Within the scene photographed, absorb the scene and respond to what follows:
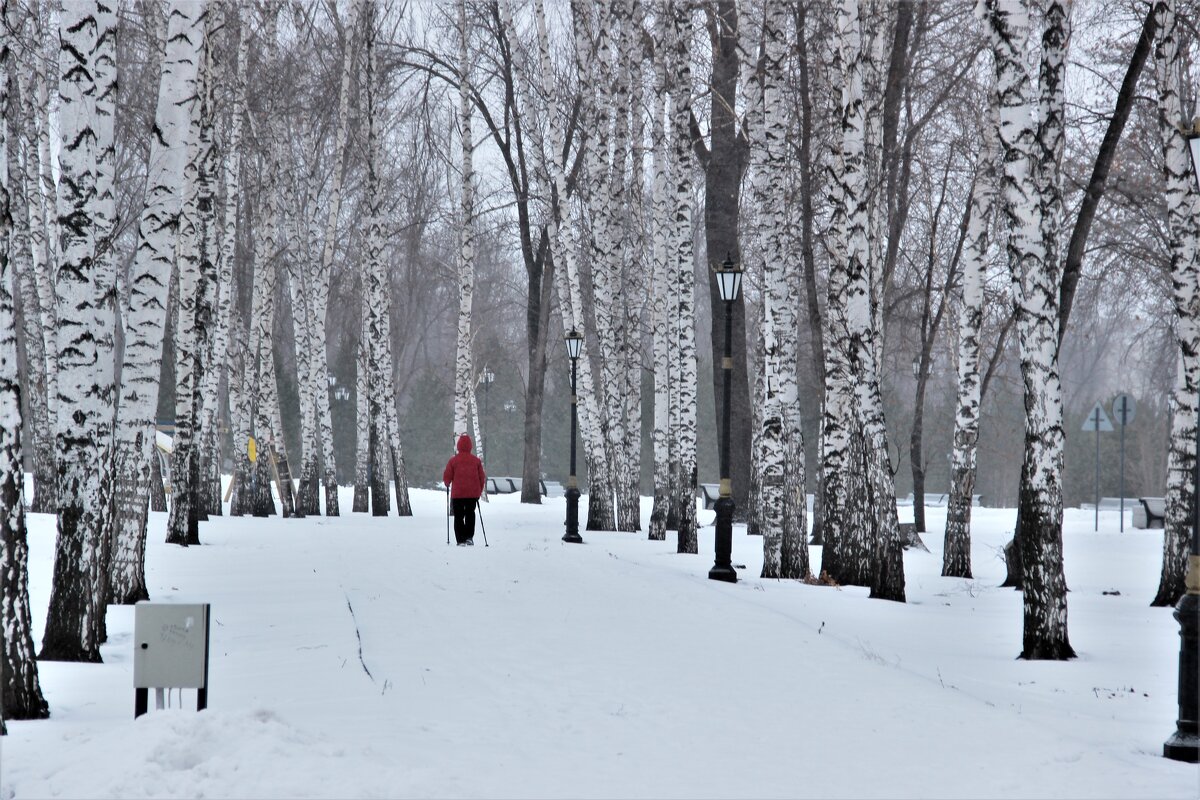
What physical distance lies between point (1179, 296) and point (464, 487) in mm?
11299

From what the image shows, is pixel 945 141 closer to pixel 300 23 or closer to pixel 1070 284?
pixel 1070 284

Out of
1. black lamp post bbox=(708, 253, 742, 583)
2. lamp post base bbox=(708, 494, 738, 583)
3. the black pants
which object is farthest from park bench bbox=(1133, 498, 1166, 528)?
lamp post base bbox=(708, 494, 738, 583)

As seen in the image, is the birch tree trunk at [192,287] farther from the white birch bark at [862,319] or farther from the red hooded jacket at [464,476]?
the white birch bark at [862,319]

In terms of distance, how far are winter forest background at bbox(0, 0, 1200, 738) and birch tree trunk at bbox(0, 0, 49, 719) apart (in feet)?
0.08

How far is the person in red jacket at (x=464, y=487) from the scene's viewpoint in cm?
1956

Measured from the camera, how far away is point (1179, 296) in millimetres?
12961

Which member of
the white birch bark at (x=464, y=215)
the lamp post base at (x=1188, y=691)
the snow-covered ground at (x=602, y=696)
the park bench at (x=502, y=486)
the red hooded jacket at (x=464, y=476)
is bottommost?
the park bench at (x=502, y=486)

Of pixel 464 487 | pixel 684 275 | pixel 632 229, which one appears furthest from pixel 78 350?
pixel 632 229

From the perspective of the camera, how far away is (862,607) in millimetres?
12961

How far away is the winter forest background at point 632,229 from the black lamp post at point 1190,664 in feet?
9.31

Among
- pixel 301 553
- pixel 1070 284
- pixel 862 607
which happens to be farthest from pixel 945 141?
pixel 301 553

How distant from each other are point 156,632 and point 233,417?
22239mm

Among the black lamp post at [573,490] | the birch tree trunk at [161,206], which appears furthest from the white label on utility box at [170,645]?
the black lamp post at [573,490]

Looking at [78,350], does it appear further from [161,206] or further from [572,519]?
[572,519]
